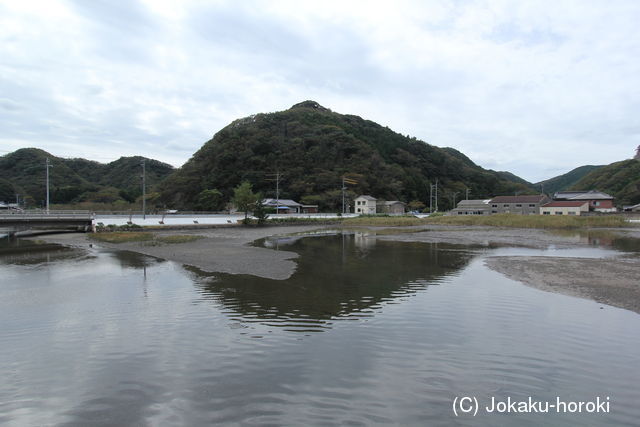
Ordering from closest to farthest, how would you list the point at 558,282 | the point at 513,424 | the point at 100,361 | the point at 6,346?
the point at 513,424 < the point at 100,361 < the point at 6,346 < the point at 558,282

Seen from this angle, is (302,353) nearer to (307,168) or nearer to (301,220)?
(301,220)

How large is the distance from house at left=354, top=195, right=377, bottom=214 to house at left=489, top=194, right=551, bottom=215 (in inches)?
1028

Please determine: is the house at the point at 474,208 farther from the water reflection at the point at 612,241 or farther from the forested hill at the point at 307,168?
the water reflection at the point at 612,241

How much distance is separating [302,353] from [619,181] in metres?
133

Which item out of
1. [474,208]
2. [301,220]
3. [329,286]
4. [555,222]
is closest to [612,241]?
[555,222]

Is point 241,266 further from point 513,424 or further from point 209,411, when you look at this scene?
point 513,424

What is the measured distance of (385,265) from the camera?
1642 cm

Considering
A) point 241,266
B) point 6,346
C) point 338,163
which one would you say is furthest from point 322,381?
point 338,163

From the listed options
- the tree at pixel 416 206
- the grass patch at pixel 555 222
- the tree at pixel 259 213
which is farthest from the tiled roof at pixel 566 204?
the tree at pixel 259 213

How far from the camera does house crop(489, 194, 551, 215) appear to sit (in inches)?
2848

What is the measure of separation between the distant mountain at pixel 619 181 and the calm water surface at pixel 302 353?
107 metres

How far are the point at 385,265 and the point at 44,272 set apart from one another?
14.9 m

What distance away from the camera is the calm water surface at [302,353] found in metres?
4.70

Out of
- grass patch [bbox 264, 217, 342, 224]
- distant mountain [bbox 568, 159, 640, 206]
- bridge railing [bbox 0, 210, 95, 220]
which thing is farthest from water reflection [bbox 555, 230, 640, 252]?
distant mountain [bbox 568, 159, 640, 206]
